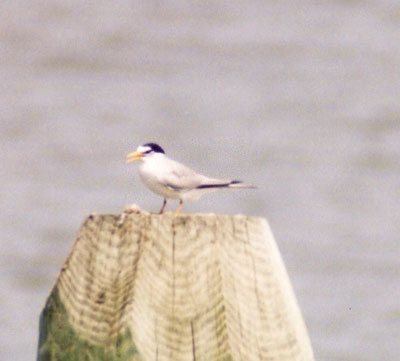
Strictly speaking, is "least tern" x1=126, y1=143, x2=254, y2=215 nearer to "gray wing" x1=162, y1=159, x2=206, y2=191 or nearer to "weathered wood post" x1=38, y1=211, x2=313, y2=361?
"gray wing" x1=162, y1=159, x2=206, y2=191

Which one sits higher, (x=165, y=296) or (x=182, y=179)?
(x=182, y=179)

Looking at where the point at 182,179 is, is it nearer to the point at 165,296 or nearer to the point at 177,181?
the point at 177,181

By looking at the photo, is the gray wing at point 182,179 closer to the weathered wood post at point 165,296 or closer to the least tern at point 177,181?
the least tern at point 177,181

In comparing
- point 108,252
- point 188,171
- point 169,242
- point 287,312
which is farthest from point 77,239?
point 188,171

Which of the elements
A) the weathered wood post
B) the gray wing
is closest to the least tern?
the gray wing

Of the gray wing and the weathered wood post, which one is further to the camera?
the gray wing

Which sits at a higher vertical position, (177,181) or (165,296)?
(177,181)

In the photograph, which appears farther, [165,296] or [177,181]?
[177,181]

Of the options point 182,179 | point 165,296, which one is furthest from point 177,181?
point 165,296
